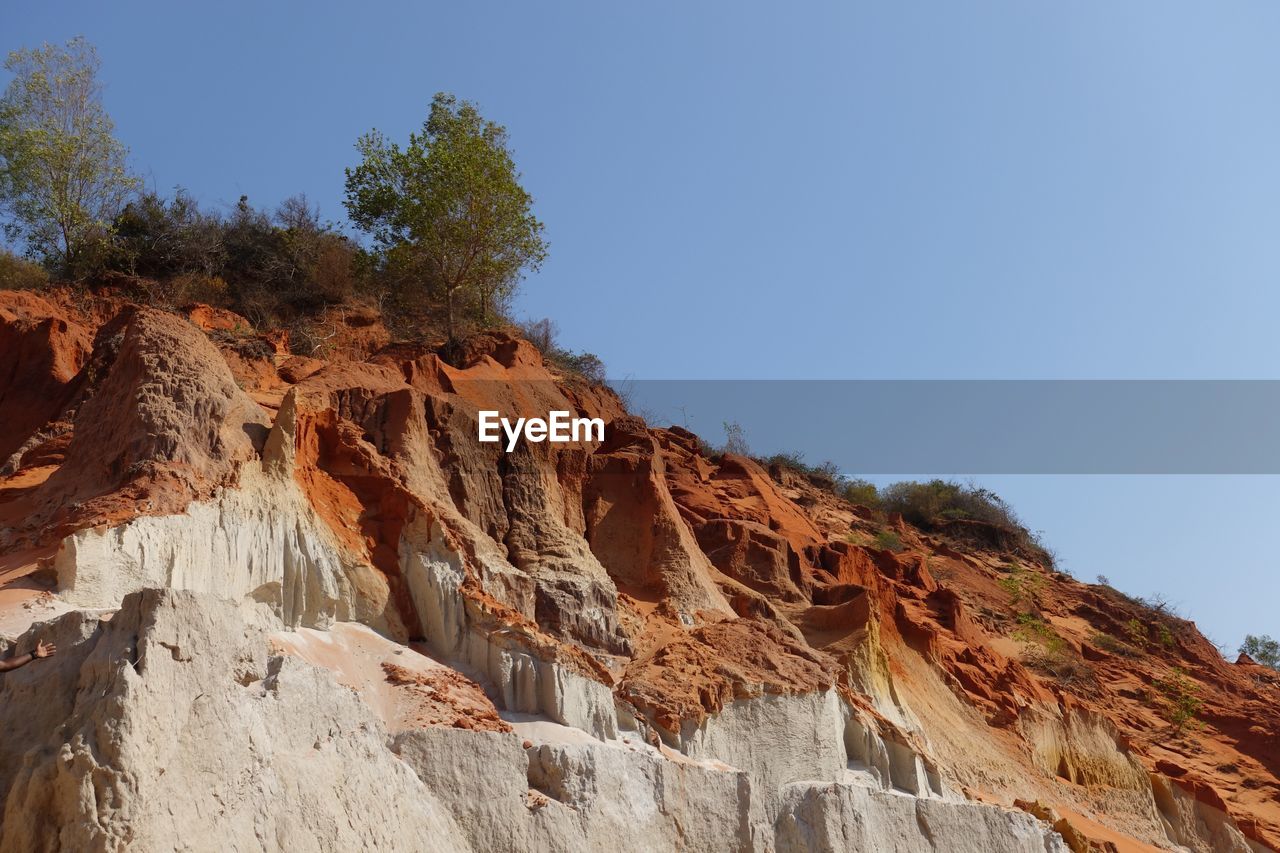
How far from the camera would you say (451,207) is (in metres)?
29.5

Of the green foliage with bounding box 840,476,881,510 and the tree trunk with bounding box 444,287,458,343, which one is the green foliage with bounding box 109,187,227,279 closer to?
the tree trunk with bounding box 444,287,458,343

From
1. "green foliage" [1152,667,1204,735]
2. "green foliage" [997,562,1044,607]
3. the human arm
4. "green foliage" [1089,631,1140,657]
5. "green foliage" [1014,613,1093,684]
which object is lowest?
the human arm

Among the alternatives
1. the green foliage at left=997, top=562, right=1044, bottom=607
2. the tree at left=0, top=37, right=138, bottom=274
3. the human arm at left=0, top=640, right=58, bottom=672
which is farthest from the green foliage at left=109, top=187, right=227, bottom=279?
the green foliage at left=997, top=562, right=1044, bottom=607

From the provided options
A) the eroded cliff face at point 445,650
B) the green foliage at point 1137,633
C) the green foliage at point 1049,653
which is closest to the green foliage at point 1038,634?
the green foliage at point 1049,653

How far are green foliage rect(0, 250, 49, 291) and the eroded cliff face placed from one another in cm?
335

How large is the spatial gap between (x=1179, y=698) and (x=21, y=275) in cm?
2818

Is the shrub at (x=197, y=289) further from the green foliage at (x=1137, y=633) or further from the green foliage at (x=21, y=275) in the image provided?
the green foliage at (x=1137, y=633)

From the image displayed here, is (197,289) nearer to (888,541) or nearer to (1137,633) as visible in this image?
(888,541)

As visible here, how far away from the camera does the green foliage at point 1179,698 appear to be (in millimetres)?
31359

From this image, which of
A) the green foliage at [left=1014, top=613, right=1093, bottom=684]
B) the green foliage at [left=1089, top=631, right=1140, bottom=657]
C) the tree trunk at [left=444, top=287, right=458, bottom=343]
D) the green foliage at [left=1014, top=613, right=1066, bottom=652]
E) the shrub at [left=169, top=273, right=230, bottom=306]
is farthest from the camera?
the green foliage at [left=1089, top=631, right=1140, bottom=657]

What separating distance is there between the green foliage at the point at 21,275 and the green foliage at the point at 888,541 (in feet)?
74.0

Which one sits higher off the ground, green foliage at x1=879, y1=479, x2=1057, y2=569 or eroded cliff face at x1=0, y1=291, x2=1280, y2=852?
green foliage at x1=879, y1=479, x2=1057, y2=569

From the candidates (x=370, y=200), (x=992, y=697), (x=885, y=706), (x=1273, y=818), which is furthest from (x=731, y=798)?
(x=370, y=200)

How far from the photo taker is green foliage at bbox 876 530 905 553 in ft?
125
